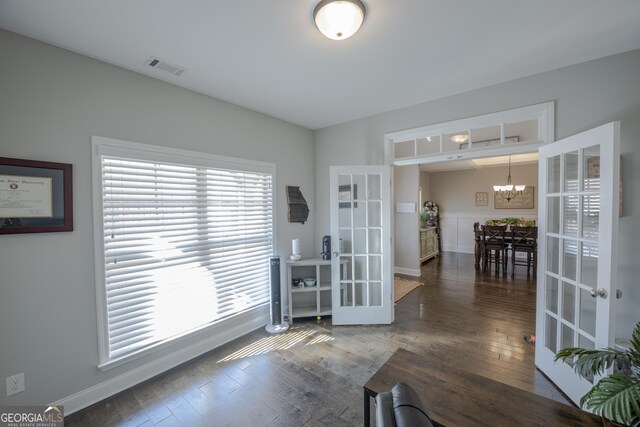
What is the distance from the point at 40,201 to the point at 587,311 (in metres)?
3.99

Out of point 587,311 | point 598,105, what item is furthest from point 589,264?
point 598,105

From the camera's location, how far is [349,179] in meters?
3.43

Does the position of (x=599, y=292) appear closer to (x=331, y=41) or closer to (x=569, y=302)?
(x=569, y=302)

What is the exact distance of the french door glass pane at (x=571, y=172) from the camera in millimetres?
1963

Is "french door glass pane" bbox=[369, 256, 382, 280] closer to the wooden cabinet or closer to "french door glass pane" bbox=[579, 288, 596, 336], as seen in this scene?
"french door glass pane" bbox=[579, 288, 596, 336]

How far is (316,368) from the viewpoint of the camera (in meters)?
2.36

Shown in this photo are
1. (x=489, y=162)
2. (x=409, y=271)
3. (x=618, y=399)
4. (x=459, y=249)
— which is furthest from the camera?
(x=459, y=249)

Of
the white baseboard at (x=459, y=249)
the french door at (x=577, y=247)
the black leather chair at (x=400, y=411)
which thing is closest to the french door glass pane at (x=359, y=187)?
the french door at (x=577, y=247)

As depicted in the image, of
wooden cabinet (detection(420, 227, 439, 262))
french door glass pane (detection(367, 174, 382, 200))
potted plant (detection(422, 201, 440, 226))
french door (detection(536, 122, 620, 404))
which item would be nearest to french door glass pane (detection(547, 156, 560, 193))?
A: french door (detection(536, 122, 620, 404))

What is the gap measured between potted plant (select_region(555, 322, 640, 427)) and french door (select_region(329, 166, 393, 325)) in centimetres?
187

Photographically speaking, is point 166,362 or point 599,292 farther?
point 166,362

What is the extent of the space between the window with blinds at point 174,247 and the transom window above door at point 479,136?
1849 mm

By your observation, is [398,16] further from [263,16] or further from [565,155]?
[565,155]

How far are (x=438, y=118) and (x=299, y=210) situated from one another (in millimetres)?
2066
